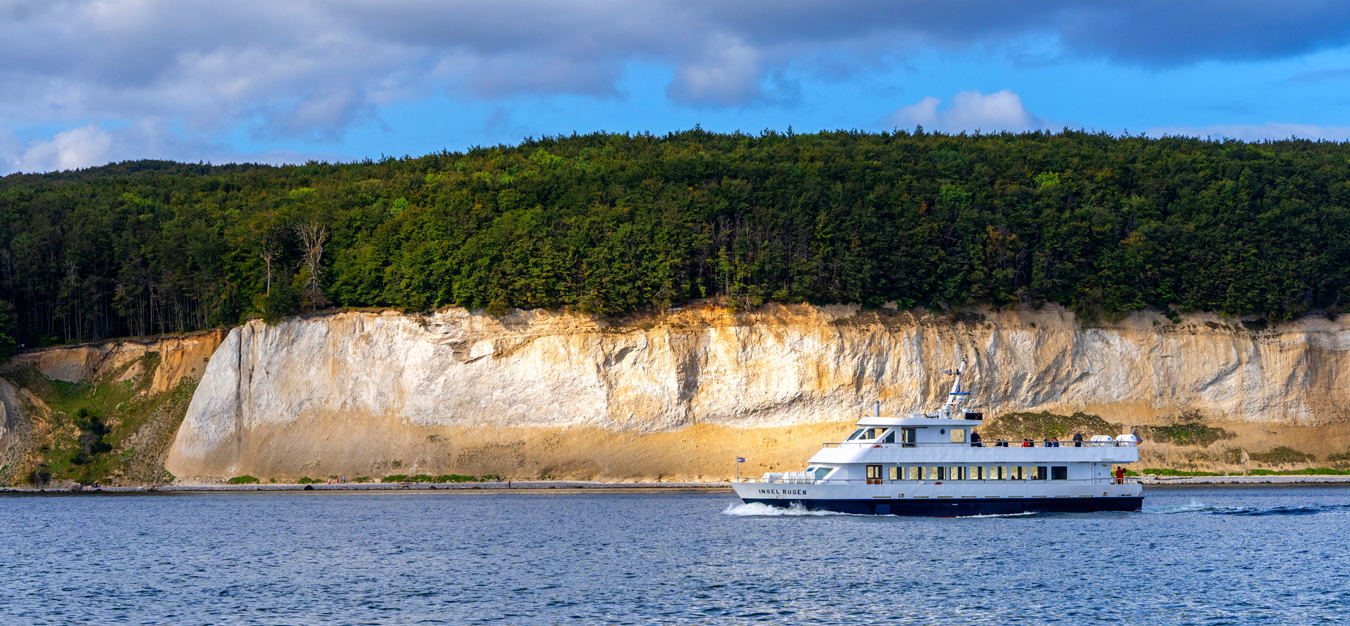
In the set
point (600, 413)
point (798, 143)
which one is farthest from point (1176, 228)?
point (600, 413)

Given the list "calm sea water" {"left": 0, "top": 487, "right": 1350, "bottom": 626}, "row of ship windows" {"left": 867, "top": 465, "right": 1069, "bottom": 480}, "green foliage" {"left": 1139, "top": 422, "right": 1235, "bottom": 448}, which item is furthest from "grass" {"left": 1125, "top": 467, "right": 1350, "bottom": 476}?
"row of ship windows" {"left": 867, "top": 465, "right": 1069, "bottom": 480}

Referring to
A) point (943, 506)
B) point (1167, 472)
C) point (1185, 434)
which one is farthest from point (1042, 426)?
point (943, 506)

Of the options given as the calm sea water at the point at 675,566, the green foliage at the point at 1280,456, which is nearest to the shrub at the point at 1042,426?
the green foliage at the point at 1280,456

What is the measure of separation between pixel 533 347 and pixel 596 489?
12004mm

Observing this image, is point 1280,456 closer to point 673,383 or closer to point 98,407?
point 673,383

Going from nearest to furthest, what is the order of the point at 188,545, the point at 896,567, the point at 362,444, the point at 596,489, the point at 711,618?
the point at 711,618, the point at 896,567, the point at 188,545, the point at 596,489, the point at 362,444

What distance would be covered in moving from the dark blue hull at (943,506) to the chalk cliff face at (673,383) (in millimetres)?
24448

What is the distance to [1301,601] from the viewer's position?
36000mm

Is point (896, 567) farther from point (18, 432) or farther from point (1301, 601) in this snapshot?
point (18, 432)

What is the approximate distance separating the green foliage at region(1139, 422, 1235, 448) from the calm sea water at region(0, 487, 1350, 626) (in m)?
19.8

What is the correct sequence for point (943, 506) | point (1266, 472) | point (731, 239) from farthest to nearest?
point (731, 239)
point (1266, 472)
point (943, 506)

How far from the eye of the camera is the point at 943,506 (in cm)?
5759

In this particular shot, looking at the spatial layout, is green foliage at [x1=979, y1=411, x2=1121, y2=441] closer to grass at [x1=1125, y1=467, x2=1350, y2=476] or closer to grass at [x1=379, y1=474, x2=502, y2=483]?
grass at [x1=1125, y1=467, x2=1350, y2=476]

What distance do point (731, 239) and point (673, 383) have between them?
39.8ft
